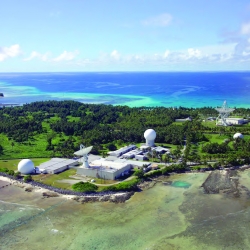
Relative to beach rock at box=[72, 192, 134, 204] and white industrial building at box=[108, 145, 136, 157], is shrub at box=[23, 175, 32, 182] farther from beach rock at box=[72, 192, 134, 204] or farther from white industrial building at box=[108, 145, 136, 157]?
white industrial building at box=[108, 145, 136, 157]

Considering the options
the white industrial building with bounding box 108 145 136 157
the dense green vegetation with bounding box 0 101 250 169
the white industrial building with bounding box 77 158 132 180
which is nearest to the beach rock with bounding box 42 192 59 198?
the white industrial building with bounding box 77 158 132 180

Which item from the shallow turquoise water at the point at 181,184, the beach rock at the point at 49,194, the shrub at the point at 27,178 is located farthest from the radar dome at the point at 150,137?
the beach rock at the point at 49,194

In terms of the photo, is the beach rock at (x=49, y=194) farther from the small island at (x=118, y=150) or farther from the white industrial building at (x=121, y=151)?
the white industrial building at (x=121, y=151)

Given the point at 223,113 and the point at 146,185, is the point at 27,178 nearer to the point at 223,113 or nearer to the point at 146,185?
the point at 146,185

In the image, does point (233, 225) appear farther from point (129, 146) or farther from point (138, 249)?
point (129, 146)

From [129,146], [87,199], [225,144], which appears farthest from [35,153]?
[225,144]

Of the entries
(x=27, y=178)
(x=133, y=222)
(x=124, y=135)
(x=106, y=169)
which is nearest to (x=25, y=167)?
(x=27, y=178)
